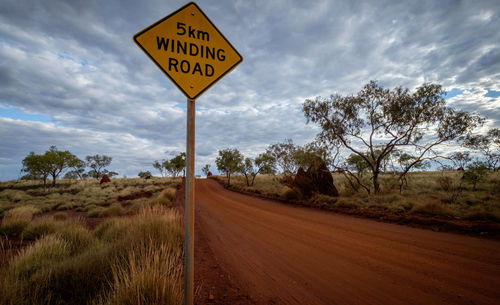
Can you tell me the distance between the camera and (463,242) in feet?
16.3

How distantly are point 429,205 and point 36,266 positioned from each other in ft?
39.6

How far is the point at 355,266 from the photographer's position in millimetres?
3959

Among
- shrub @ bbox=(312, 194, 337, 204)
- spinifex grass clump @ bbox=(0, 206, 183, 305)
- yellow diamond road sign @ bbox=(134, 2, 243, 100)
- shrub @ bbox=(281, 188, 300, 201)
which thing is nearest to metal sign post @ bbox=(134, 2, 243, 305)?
yellow diamond road sign @ bbox=(134, 2, 243, 100)

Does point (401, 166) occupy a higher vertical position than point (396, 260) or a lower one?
higher

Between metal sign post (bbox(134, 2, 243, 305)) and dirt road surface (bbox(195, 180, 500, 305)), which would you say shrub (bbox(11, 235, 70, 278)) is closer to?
dirt road surface (bbox(195, 180, 500, 305))

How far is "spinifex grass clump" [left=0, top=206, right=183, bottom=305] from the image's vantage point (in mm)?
2406

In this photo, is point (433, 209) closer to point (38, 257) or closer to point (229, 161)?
point (38, 257)

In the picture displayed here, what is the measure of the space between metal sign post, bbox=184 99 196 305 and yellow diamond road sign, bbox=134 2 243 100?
0.30 m

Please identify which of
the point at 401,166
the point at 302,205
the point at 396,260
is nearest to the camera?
the point at 396,260

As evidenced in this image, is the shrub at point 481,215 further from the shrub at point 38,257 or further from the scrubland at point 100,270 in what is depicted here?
the shrub at point 38,257

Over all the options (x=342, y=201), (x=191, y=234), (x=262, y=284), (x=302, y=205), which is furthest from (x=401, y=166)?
(x=191, y=234)

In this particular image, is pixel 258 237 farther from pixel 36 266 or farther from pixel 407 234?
pixel 36 266

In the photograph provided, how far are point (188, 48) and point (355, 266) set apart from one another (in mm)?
4839

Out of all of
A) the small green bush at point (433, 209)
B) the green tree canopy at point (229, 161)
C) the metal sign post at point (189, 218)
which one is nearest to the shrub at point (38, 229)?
the metal sign post at point (189, 218)
